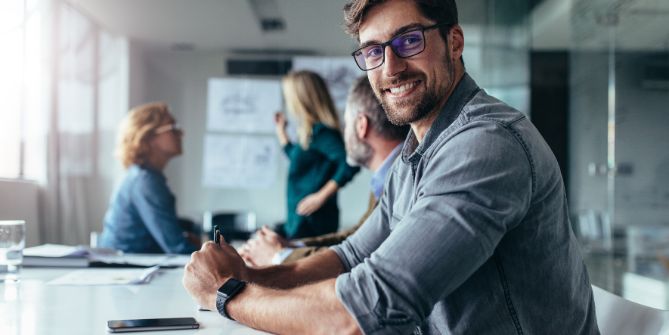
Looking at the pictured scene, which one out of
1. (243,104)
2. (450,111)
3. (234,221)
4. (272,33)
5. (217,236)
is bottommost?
(234,221)

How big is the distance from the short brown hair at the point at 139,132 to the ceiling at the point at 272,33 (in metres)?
1.39

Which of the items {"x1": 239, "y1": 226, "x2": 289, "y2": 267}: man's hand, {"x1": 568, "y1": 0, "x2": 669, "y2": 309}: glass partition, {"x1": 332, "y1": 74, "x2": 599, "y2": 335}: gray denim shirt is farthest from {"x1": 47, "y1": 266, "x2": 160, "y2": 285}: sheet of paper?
{"x1": 568, "y1": 0, "x2": 669, "y2": 309}: glass partition

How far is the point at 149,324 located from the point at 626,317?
0.83 metres

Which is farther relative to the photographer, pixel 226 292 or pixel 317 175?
pixel 317 175

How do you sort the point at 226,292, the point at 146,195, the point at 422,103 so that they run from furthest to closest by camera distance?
the point at 146,195, the point at 422,103, the point at 226,292

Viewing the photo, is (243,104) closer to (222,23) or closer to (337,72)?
(222,23)

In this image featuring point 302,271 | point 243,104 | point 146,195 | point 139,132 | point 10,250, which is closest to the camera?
point 302,271

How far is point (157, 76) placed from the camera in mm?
6039

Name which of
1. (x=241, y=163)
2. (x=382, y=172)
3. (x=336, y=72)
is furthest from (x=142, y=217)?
(x=336, y=72)

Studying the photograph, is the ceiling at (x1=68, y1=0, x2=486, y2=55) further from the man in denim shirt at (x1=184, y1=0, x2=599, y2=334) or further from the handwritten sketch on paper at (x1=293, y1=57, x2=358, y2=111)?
the man in denim shirt at (x1=184, y1=0, x2=599, y2=334)

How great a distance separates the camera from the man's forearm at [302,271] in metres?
1.46

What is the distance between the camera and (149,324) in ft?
3.45

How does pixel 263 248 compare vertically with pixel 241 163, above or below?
below

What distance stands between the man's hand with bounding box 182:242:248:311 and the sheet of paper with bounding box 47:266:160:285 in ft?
1.19
